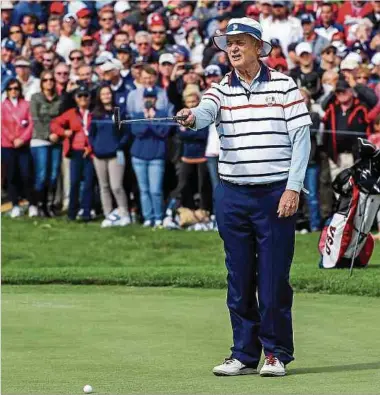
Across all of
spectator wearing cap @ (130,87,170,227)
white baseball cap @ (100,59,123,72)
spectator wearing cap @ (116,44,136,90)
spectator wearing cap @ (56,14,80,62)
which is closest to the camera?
spectator wearing cap @ (130,87,170,227)

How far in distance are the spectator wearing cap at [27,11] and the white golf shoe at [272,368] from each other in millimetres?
16674

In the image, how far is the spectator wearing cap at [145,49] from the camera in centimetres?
2014

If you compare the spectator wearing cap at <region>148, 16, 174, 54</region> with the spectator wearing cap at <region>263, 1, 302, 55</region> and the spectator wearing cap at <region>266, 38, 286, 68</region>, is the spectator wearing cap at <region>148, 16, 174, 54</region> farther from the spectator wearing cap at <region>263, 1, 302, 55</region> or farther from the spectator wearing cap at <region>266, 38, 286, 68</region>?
the spectator wearing cap at <region>266, 38, 286, 68</region>

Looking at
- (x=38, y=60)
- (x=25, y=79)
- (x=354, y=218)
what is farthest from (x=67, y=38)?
(x=354, y=218)

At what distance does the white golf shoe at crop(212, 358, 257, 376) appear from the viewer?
25.1ft

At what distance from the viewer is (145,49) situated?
2022 cm

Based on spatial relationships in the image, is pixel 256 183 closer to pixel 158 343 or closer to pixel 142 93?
pixel 158 343

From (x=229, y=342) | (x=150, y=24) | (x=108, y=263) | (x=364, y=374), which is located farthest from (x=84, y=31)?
(x=364, y=374)

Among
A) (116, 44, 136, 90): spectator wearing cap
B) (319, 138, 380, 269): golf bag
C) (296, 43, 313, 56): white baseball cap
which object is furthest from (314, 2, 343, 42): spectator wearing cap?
(319, 138, 380, 269): golf bag

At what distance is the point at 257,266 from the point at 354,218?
5.63 m

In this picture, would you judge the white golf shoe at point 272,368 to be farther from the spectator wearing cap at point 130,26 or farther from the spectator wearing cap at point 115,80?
the spectator wearing cap at point 130,26

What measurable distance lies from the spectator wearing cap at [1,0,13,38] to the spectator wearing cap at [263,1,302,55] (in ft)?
16.9

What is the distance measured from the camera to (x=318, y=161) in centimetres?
1762

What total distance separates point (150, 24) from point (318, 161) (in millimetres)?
4969
